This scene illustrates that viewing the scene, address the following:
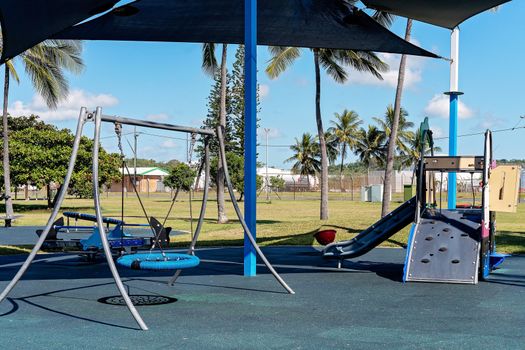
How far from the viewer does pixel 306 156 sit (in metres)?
79.1

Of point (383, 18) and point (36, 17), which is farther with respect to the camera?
point (383, 18)

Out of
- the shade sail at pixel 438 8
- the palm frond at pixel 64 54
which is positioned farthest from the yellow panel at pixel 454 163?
→ the palm frond at pixel 64 54

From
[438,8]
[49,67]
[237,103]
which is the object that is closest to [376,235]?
[438,8]

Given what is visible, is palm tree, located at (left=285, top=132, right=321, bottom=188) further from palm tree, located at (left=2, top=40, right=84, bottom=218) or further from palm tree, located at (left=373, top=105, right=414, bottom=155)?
palm tree, located at (left=2, top=40, right=84, bottom=218)

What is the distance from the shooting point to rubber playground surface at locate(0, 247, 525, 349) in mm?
5668

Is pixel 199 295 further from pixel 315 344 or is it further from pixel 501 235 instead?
pixel 501 235

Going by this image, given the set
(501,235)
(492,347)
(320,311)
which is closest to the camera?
(492,347)

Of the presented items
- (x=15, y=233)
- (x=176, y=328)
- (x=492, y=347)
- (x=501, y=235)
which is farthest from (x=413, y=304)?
(x=15, y=233)

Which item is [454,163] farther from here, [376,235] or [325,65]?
[325,65]

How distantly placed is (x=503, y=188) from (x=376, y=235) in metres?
2.15

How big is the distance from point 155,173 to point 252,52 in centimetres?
8742

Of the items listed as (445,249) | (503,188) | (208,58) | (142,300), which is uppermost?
(208,58)

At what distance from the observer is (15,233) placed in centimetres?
1883

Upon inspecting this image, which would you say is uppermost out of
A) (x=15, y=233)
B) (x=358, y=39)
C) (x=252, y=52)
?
(x=358, y=39)
